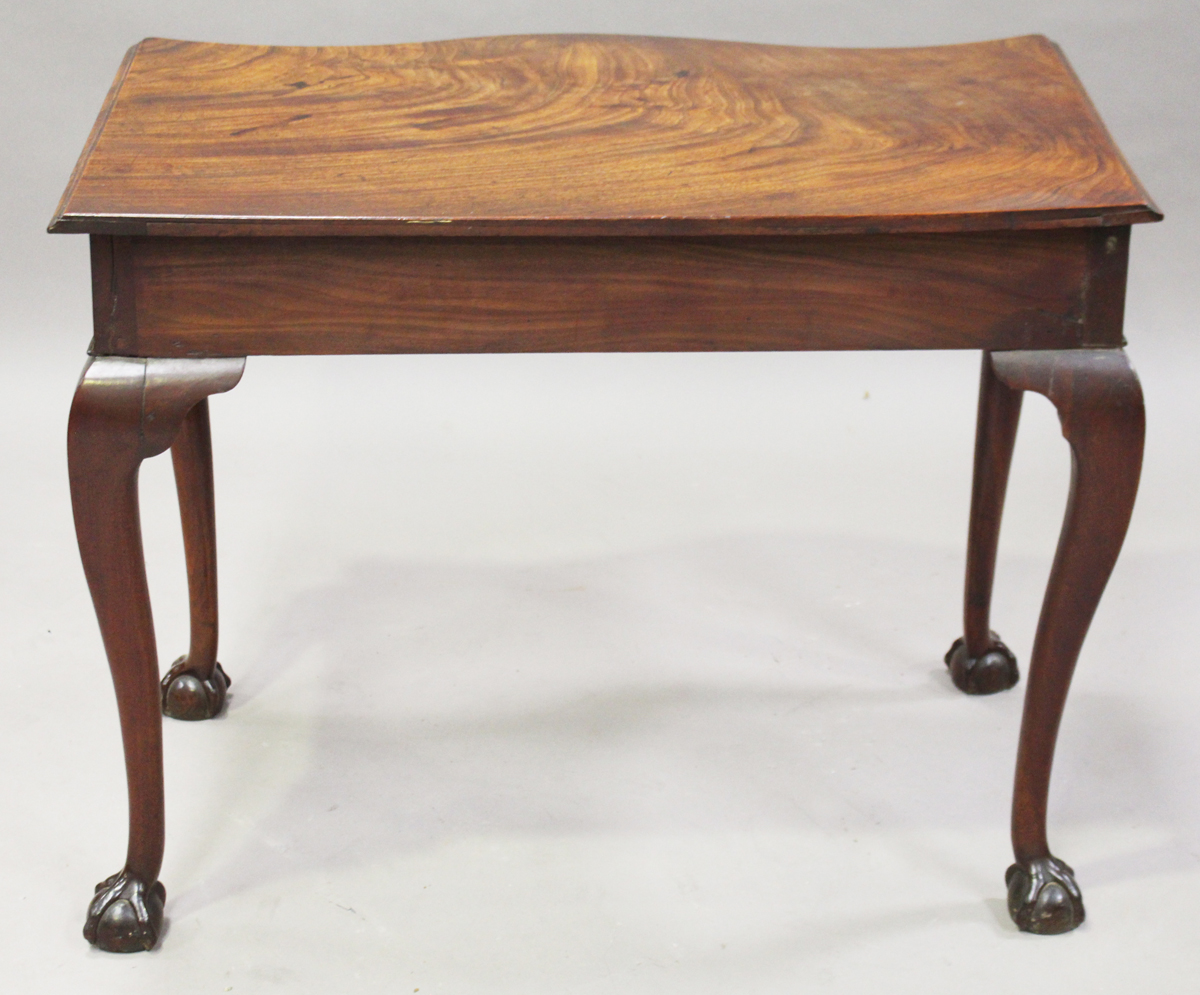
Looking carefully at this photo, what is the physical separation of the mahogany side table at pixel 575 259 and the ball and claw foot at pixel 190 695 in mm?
444

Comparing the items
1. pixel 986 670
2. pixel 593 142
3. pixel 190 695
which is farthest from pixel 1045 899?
Answer: pixel 190 695

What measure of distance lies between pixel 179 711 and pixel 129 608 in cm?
58

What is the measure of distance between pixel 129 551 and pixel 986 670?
1234 mm

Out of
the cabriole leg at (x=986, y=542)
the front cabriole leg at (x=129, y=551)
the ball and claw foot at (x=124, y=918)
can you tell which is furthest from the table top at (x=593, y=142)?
the ball and claw foot at (x=124, y=918)

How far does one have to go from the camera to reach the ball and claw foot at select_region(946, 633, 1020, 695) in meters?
2.13

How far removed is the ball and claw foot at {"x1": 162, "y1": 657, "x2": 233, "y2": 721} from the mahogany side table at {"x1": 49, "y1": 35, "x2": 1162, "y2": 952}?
444 millimetres

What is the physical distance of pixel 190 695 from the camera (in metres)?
2.05

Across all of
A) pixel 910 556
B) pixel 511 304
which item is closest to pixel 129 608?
pixel 511 304

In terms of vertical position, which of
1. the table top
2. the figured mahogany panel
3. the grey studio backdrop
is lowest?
the grey studio backdrop

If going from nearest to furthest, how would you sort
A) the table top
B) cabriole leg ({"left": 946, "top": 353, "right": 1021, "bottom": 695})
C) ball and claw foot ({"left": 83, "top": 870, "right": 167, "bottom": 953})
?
the table top < ball and claw foot ({"left": 83, "top": 870, "right": 167, "bottom": 953}) < cabriole leg ({"left": 946, "top": 353, "right": 1021, "bottom": 695})

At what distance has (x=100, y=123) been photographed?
1.57m

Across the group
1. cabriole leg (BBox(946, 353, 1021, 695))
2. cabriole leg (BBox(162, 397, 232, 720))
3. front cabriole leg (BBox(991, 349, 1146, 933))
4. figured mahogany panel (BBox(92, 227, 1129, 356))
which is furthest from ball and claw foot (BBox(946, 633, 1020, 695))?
cabriole leg (BBox(162, 397, 232, 720))

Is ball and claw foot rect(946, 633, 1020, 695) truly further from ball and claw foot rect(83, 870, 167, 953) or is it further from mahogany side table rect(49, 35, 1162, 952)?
ball and claw foot rect(83, 870, 167, 953)

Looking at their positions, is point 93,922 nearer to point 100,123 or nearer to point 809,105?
point 100,123
